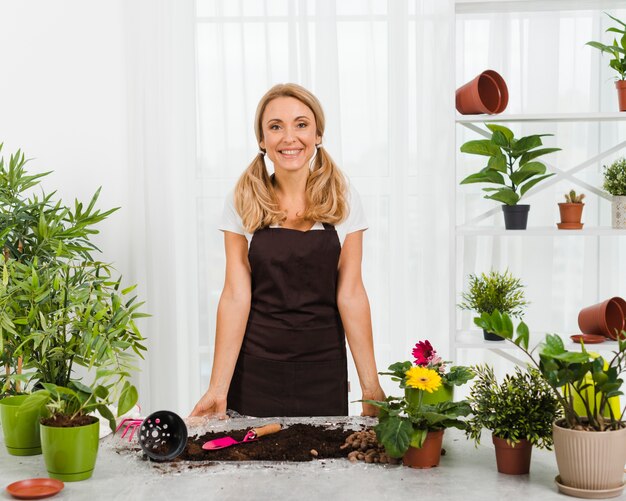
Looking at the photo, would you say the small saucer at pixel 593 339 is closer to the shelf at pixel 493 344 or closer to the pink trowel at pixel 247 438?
the shelf at pixel 493 344

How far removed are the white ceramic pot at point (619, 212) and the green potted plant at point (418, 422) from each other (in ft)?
5.80

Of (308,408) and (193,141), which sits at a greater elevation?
(193,141)

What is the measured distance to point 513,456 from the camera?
1.65 meters

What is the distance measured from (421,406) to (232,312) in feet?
3.69

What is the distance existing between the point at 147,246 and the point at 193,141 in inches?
22.8

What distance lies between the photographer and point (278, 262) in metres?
2.67

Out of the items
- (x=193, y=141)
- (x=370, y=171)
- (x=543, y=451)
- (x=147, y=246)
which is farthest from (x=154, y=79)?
(x=543, y=451)

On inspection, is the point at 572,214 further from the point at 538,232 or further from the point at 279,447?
the point at 279,447

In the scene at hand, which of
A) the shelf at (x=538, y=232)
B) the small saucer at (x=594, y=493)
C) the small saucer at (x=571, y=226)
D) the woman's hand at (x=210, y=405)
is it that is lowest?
the woman's hand at (x=210, y=405)

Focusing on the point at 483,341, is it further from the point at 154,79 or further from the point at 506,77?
the point at 154,79

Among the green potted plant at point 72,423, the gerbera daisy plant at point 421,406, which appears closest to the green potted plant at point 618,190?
the gerbera daisy plant at point 421,406

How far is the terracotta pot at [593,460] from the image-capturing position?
151cm

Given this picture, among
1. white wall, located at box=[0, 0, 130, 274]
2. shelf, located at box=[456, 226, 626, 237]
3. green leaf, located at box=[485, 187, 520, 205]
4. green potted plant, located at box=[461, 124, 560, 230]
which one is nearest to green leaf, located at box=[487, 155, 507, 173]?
green potted plant, located at box=[461, 124, 560, 230]

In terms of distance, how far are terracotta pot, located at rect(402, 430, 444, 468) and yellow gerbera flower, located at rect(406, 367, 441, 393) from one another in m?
0.10
